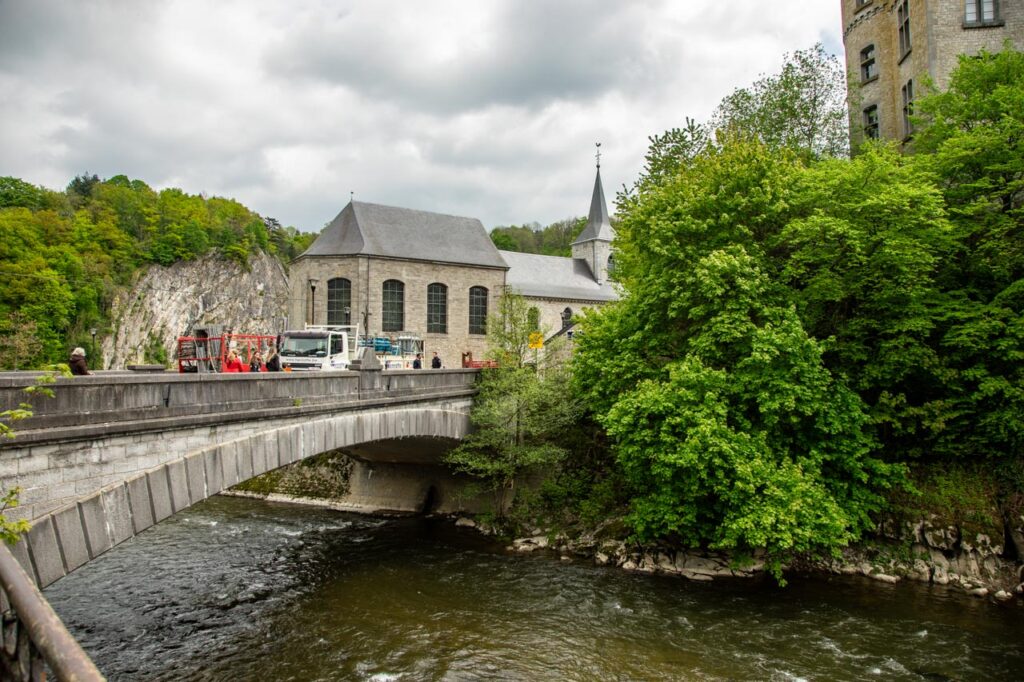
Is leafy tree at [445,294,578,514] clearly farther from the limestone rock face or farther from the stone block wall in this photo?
the limestone rock face

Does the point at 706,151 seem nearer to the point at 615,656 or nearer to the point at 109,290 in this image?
the point at 615,656

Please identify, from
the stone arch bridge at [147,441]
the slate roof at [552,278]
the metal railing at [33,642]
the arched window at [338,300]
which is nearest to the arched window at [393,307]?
the arched window at [338,300]

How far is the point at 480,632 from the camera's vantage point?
12.6m

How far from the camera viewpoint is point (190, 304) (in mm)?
63000

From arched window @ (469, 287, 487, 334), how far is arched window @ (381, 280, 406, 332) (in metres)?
4.54

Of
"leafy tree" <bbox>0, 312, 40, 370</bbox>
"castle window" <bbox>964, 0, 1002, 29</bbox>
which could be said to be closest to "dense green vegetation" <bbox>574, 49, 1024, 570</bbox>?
"castle window" <bbox>964, 0, 1002, 29</bbox>

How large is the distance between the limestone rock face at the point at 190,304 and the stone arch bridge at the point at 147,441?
1943 inches

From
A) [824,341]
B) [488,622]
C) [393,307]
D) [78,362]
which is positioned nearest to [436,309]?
[393,307]

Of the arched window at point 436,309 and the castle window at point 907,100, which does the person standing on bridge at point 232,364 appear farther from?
the castle window at point 907,100

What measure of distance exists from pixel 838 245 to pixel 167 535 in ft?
63.2

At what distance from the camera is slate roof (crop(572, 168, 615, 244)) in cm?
5606

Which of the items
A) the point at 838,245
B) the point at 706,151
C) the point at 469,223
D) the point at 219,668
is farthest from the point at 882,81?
the point at 219,668

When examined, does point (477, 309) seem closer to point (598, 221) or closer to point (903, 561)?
point (598, 221)

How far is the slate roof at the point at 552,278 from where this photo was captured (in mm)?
48656
